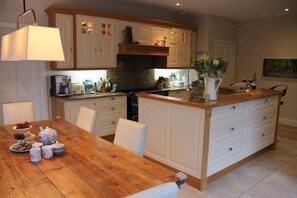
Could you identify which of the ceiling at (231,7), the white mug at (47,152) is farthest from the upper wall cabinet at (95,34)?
the white mug at (47,152)

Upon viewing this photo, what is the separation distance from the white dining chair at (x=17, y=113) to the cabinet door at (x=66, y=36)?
4.11 ft

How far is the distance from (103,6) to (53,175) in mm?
4094

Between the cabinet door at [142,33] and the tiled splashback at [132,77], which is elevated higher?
the cabinet door at [142,33]

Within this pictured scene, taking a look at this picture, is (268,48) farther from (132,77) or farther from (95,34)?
(95,34)

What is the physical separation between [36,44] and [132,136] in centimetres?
108

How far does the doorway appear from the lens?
21.6ft

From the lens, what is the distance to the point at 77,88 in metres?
4.63

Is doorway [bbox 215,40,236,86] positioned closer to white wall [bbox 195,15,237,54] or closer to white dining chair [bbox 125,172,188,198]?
white wall [bbox 195,15,237,54]

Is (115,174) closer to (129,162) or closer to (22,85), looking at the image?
(129,162)

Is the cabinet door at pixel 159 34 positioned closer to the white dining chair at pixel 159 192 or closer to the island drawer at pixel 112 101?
the island drawer at pixel 112 101

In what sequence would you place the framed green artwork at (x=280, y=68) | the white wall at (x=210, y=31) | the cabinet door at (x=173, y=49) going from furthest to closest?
the white wall at (x=210, y=31)
the framed green artwork at (x=280, y=68)
the cabinet door at (x=173, y=49)

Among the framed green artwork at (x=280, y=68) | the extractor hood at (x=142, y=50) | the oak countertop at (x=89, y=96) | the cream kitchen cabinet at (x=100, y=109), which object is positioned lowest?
the cream kitchen cabinet at (x=100, y=109)

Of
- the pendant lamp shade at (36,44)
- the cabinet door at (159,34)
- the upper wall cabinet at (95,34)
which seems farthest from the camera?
the cabinet door at (159,34)

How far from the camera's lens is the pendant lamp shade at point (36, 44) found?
1.68 meters
